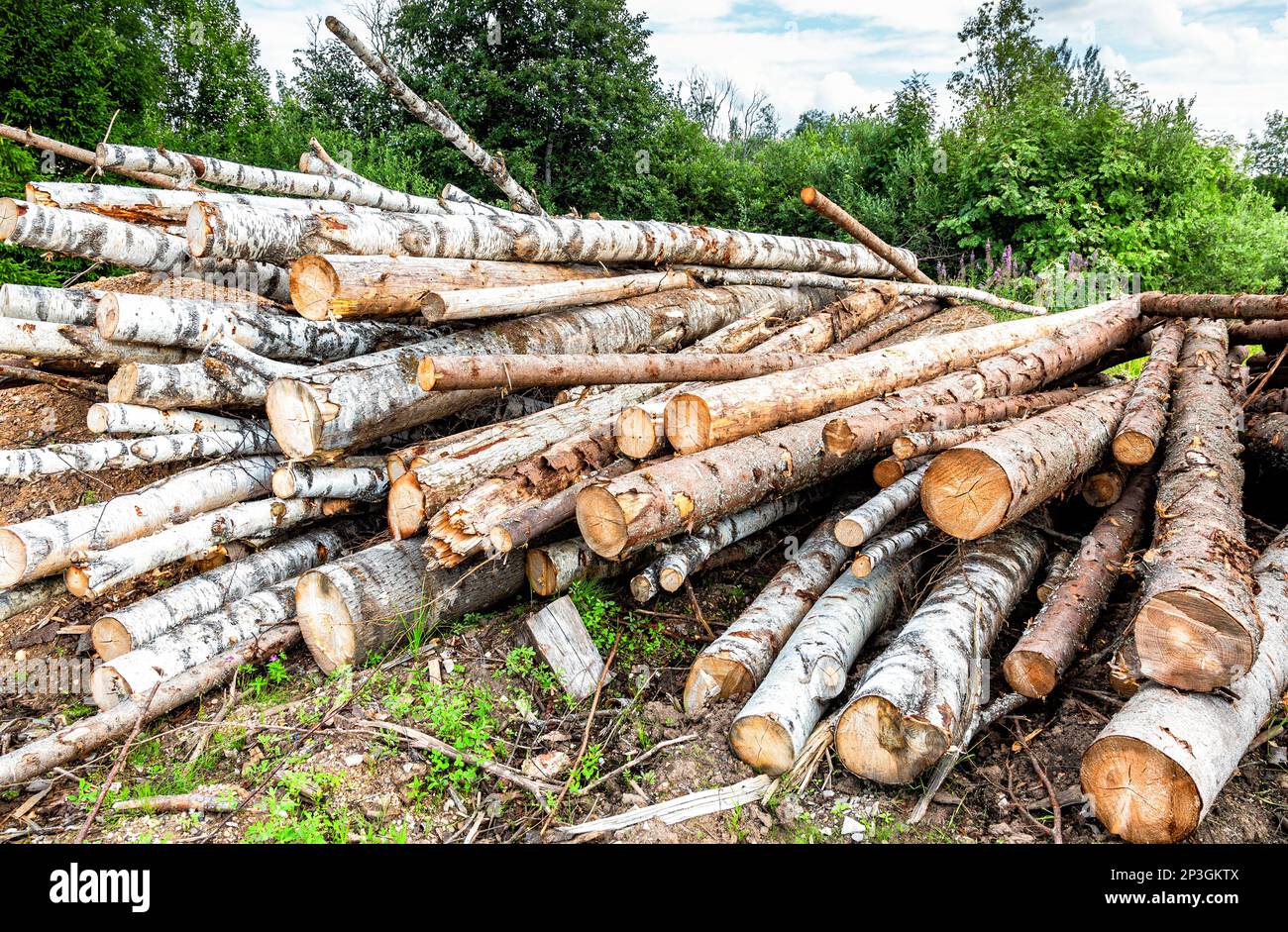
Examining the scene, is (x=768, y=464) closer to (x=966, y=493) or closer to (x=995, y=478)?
(x=966, y=493)

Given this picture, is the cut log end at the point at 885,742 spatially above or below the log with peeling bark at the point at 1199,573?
below

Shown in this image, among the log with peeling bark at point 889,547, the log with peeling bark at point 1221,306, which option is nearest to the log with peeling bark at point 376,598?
the log with peeling bark at point 889,547

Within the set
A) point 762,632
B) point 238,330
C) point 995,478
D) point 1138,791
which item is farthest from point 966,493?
point 238,330

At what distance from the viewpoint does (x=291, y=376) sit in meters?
Result: 3.77

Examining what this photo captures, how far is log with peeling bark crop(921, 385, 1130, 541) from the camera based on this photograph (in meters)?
3.00

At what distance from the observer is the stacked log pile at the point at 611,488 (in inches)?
111

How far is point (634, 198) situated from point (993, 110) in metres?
6.62

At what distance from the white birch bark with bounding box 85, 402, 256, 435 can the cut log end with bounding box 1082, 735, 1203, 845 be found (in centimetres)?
440

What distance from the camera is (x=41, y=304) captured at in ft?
14.7

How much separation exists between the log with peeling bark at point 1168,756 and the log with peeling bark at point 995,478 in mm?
797

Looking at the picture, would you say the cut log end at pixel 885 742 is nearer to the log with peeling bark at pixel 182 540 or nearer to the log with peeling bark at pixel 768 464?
the log with peeling bark at pixel 768 464

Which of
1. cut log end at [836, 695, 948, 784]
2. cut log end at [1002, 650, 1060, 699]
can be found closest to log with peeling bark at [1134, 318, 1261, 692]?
cut log end at [1002, 650, 1060, 699]

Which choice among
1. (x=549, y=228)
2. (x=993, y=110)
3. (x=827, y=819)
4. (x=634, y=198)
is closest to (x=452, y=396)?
(x=549, y=228)

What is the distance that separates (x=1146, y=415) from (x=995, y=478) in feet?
4.51
